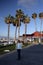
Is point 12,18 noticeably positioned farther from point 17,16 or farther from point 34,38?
point 34,38

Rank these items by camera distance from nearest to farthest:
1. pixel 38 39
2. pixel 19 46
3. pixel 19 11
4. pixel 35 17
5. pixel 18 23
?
pixel 19 46 → pixel 19 11 → pixel 18 23 → pixel 35 17 → pixel 38 39

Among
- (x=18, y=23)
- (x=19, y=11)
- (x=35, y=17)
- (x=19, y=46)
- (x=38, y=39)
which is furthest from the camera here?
(x=38, y=39)

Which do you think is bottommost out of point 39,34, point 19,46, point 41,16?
point 19,46

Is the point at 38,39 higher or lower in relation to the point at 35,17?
lower

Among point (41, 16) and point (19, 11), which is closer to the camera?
point (19, 11)

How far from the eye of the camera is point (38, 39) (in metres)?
117

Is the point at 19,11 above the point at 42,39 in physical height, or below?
above

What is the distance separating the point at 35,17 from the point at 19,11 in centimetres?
2408

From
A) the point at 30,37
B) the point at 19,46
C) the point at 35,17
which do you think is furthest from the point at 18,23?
the point at 19,46

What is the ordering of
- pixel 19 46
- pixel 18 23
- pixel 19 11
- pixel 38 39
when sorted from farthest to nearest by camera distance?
pixel 38 39
pixel 18 23
pixel 19 11
pixel 19 46

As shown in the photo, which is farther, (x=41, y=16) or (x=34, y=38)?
(x=34, y=38)

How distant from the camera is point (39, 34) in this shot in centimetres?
12225

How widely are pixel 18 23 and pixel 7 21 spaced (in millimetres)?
4799

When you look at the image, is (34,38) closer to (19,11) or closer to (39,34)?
(39,34)
